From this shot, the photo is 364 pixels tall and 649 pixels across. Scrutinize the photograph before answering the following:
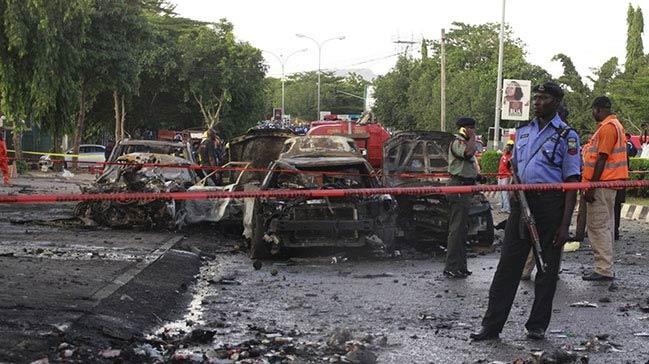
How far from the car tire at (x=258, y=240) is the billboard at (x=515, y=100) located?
30.8m

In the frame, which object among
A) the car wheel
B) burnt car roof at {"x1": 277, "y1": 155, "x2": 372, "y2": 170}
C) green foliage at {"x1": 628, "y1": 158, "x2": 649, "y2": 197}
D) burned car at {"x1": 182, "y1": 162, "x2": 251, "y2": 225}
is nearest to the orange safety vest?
the car wheel

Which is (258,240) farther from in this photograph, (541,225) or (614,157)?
(541,225)

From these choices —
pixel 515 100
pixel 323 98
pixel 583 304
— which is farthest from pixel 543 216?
pixel 323 98

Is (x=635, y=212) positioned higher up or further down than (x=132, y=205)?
further down

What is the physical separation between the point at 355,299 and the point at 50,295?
2.77m

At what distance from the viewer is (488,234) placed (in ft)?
42.6

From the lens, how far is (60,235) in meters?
12.9

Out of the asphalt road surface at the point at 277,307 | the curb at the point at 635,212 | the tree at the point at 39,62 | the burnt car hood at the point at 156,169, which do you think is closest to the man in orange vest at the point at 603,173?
the asphalt road surface at the point at 277,307

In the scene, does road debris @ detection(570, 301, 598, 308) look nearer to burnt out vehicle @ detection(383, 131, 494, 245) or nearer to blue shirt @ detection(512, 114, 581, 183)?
blue shirt @ detection(512, 114, 581, 183)

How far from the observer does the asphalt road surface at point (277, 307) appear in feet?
19.4

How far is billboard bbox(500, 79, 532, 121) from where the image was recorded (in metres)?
40.8

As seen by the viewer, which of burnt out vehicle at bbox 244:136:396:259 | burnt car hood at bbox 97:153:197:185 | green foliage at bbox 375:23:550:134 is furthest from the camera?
green foliage at bbox 375:23:550:134

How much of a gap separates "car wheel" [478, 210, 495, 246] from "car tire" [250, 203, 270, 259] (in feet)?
11.0

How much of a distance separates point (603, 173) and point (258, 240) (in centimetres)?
435
